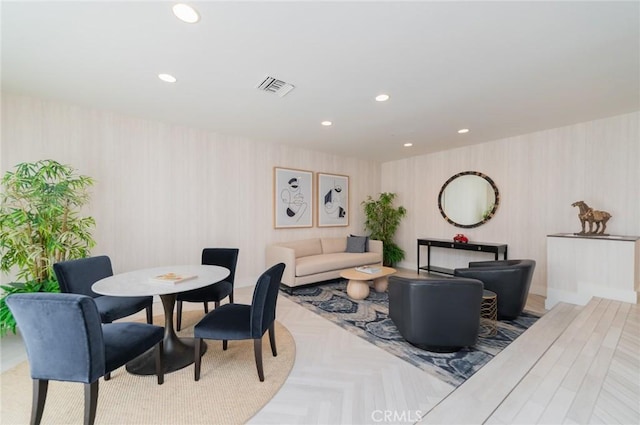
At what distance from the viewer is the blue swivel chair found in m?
2.23

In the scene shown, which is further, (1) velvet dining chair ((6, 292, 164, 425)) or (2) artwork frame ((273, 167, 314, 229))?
(2) artwork frame ((273, 167, 314, 229))

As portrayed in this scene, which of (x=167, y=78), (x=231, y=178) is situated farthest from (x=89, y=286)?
(x=231, y=178)

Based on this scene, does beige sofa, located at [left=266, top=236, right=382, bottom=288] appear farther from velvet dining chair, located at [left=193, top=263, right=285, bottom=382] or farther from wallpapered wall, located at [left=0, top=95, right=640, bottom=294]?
velvet dining chair, located at [left=193, top=263, right=285, bottom=382]

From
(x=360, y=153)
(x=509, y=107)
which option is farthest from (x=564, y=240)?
(x=360, y=153)

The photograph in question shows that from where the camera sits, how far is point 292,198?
5.08 meters

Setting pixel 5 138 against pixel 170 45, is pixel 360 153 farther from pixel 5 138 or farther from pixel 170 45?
pixel 5 138

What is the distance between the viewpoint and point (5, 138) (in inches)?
111

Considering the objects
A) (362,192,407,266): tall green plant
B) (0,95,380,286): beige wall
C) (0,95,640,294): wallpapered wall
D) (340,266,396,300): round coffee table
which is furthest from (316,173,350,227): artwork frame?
(340,266,396,300): round coffee table

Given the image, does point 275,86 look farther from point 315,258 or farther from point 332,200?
point 332,200

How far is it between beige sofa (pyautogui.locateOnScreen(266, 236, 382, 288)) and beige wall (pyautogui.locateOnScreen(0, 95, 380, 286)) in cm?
39

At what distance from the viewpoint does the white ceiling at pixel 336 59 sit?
5.50ft

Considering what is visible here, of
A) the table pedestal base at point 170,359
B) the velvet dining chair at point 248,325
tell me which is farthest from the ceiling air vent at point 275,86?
the table pedestal base at point 170,359

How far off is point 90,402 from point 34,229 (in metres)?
2.07

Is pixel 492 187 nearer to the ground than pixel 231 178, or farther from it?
nearer to the ground
